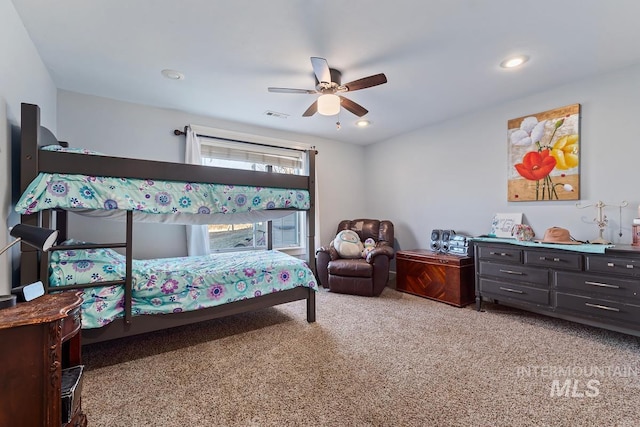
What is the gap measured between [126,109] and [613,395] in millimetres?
5123

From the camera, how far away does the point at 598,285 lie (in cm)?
249

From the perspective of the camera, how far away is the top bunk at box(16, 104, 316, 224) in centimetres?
183

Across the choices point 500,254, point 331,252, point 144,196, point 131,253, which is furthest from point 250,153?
point 500,254

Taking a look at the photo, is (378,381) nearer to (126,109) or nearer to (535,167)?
(535,167)

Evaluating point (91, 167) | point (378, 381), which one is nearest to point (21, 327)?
point (91, 167)

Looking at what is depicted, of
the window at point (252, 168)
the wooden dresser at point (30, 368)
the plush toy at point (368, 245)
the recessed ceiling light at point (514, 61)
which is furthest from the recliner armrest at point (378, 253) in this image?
the wooden dresser at point (30, 368)

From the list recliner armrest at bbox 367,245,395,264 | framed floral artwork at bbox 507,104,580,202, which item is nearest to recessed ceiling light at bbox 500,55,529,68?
framed floral artwork at bbox 507,104,580,202

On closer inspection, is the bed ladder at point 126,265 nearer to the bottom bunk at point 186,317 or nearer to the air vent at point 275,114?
the bottom bunk at point 186,317

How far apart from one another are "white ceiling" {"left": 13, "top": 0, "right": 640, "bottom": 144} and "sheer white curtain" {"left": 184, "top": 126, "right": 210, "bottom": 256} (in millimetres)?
541

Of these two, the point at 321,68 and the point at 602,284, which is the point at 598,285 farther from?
the point at 321,68

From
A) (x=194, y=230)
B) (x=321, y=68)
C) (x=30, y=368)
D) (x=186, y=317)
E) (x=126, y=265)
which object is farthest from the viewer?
(x=194, y=230)

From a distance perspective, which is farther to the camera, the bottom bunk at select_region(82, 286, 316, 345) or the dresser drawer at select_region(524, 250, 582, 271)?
the dresser drawer at select_region(524, 250, 582, 271)

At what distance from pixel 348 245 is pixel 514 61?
291cm

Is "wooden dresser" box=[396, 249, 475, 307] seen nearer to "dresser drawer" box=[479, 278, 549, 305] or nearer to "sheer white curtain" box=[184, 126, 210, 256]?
"dresser drawer" box=[479, 278, 549, 305]
